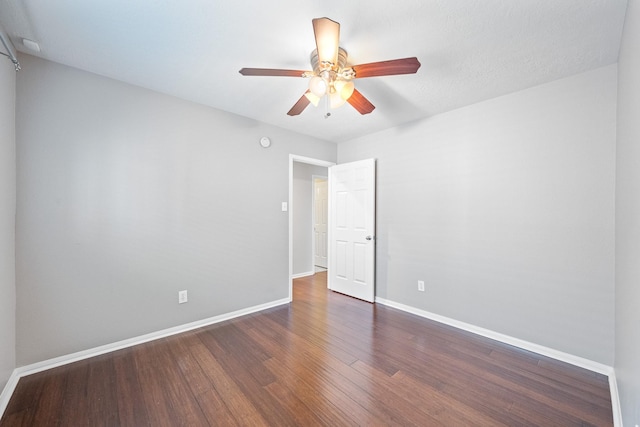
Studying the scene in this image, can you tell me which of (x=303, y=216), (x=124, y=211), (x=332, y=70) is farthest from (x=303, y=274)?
(x=332, y=70)

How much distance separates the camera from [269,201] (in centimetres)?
327

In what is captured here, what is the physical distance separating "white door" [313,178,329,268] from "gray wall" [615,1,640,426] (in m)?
4.23

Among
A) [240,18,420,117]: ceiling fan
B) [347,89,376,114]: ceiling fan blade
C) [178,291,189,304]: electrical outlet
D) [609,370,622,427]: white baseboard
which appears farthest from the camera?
[178,291,189,304]: electrical outlet

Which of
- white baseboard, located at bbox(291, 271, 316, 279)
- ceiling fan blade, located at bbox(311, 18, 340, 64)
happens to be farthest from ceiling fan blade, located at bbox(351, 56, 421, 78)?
white baseboard, located at bbox(291, 271, 316, 279)

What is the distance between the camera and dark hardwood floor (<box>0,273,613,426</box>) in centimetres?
153

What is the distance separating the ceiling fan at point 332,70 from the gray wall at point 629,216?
105cm

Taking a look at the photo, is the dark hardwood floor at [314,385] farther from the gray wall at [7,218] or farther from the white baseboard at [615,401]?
the gray wall at [7,218]

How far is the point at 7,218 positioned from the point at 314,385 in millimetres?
2347

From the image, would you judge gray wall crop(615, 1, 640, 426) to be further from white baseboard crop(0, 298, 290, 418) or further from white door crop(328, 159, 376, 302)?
white baseboard crop(0, 298, 290, 418)

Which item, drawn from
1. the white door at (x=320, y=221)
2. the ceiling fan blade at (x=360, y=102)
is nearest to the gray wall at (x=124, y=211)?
the ceiling fan blade at (x=360, y=102)

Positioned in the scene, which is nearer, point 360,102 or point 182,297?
point 360,102

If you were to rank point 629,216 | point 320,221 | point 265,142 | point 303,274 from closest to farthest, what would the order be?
point 629,216 → point 265,142 → point 303,274 → point 320,221

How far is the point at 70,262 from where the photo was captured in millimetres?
2037

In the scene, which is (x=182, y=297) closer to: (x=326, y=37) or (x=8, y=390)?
(x=8, y=390)
